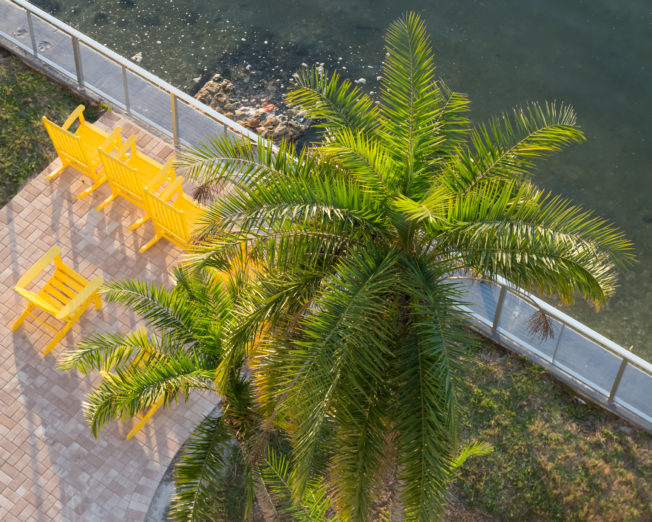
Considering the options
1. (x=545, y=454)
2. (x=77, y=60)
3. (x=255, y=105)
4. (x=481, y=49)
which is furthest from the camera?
(x=481, y=49)

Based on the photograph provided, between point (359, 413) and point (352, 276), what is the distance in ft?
4.14

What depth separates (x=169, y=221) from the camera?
14.3 metres

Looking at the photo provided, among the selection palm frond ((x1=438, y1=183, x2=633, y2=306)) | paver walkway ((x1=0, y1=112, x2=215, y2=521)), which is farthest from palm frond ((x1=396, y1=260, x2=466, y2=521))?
paver walkway ((x1=0, y1=112, x2=215, y2=521))

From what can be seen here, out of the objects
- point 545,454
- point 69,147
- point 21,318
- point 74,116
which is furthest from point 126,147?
point 545,454

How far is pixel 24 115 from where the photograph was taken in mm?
16422

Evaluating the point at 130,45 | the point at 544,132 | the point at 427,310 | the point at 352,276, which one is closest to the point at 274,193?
the point at 352,276

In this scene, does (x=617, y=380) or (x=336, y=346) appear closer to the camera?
(x=336, y=346)

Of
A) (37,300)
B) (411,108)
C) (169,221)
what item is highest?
(411,108)

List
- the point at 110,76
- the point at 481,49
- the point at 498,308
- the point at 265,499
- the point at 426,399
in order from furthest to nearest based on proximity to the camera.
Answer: the point at 481,49 < the point at 110,76 < the point at 498,308 < the point at 265,499 < the point at 426,399

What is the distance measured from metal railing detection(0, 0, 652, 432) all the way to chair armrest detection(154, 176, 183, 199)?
1162 millimetres

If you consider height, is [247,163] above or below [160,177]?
above

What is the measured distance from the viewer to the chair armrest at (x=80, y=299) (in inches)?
517

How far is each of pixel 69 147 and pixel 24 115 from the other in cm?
187

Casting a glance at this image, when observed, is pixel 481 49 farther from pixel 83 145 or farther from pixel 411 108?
pixel 411 108
